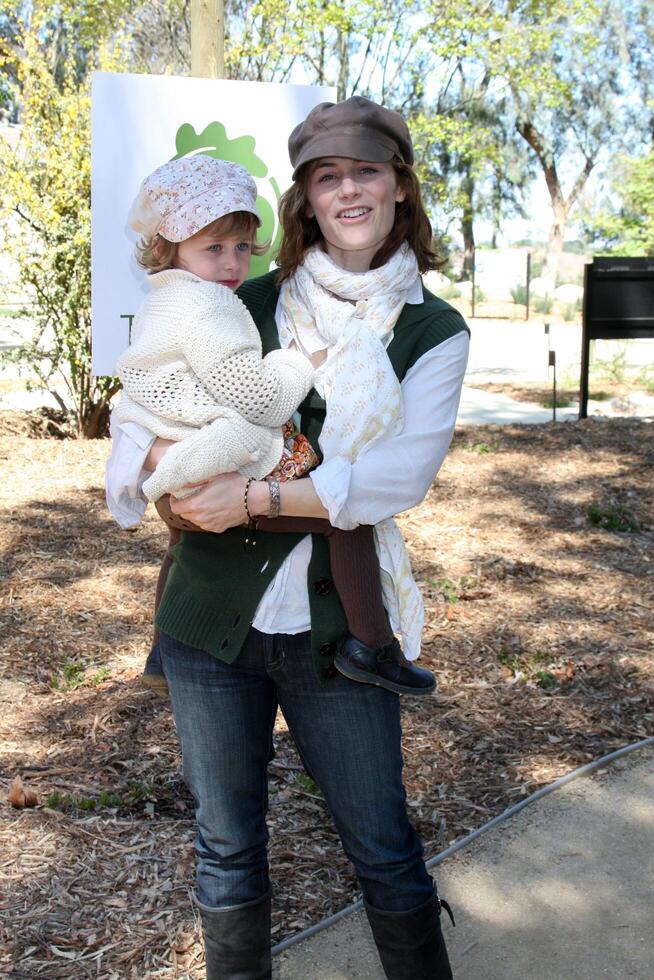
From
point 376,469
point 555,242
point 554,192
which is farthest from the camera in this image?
point 554,192

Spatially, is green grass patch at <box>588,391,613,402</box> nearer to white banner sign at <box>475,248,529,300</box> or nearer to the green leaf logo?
the green leaf logo

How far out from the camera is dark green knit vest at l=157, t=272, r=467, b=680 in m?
2.05

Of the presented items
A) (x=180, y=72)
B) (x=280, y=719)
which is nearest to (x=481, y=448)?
(x=280, y=719)

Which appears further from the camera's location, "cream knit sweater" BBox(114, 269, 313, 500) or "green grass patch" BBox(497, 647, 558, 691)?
"green grass patch" BBox(497, 647, 558, 691)

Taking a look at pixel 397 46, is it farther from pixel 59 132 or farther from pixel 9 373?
pixel 59 132

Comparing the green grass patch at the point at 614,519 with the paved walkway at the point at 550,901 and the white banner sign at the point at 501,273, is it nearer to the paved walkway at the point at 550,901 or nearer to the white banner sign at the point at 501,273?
the paved walkway at the point at 550,901

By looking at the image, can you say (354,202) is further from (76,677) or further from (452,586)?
(452,586)

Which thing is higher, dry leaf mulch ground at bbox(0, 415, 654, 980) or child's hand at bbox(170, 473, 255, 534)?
child's hand at bbox(170, 473, 255, 534)

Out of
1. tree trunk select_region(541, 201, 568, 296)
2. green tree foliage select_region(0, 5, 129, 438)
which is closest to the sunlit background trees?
green tree foliage select_region(0, 5, 129, 438)

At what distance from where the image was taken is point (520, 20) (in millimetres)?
14773

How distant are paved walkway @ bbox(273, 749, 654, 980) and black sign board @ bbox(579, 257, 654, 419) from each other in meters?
6.51

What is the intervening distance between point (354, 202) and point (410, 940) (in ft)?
4.68

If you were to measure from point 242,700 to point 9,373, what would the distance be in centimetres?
1047

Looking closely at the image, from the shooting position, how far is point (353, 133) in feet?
6.92
